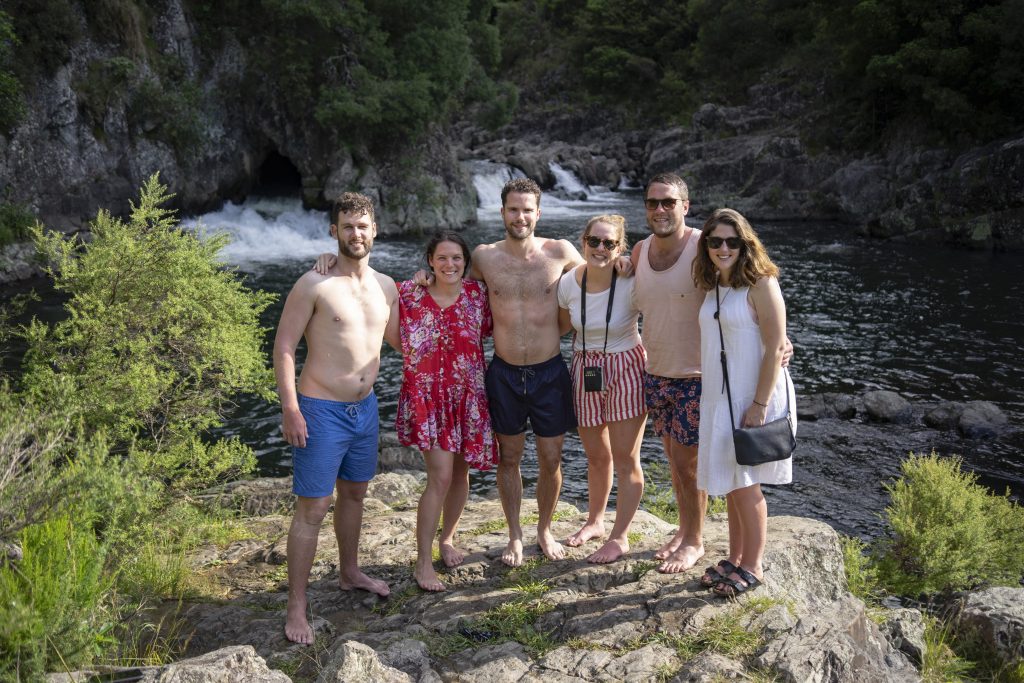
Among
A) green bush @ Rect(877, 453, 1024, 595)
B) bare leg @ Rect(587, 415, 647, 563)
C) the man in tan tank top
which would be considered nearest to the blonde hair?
the man in tan tank top

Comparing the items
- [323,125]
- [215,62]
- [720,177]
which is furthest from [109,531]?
[720,177]

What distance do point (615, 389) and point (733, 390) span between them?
29.2 inches

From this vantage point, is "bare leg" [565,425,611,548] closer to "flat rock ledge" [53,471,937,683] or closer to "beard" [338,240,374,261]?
"flat rock ledge" [53,471,937,683]

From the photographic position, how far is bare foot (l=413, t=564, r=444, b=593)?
15.5ft

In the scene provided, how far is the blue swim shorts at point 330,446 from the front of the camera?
4.25 metres

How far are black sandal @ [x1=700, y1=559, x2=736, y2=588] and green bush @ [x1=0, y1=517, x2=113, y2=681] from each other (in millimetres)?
3022

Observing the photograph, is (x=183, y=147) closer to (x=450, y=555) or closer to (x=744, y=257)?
(x=450, y=555)

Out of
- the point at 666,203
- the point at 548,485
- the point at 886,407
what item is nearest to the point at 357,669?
the point at 548,485

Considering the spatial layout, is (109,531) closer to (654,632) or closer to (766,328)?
(654,632)

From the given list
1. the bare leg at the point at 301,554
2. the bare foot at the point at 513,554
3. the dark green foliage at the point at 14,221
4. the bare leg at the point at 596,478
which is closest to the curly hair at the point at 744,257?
the bare leg at the point at 596,478

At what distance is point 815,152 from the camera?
32.4 m

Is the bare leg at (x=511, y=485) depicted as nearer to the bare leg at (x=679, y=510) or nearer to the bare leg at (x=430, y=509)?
the bare leg at (x=430, y=509)

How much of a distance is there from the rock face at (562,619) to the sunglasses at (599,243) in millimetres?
1892

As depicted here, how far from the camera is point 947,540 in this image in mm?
7027
